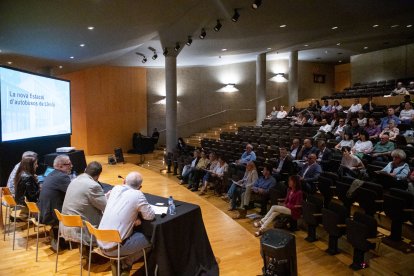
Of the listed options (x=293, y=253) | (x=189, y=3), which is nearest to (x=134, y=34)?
(x=189, y=3)

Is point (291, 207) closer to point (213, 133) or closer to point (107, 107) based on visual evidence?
point (213, 133)

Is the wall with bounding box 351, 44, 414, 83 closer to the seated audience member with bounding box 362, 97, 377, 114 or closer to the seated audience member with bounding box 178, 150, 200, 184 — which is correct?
the seated audience member with bounding box 362, 97, 377, 114

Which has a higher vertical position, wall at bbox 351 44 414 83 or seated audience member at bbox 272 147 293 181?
wall at bbox 351 44 414 83

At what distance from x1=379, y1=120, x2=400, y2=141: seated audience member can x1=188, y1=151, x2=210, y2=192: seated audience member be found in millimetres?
4125

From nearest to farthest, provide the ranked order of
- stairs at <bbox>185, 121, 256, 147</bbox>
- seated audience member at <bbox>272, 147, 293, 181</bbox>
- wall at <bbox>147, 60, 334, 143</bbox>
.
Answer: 1. seated audience member at <bbox>272, 147, 293, 181</bbox>
2. stairs at <bbox>185, 121, 256, 147</bbox>
3. wall at <bbox>147, 60, 334, 143</bbox>

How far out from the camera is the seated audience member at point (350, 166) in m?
5.54

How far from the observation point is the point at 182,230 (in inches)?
124

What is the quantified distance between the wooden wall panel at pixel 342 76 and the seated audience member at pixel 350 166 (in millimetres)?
13936

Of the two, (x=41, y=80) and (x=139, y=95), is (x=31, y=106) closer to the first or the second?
(x=41, y=80)

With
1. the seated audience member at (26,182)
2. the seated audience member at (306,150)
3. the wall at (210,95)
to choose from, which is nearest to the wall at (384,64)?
the wall at (210,95)

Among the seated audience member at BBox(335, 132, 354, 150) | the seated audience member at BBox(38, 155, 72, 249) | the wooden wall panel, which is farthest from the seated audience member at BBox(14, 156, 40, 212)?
the wooden wall panel

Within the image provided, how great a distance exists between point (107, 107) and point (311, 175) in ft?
34.4

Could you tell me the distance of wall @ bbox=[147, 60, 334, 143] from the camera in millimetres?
15062

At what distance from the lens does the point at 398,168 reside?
491 cm
